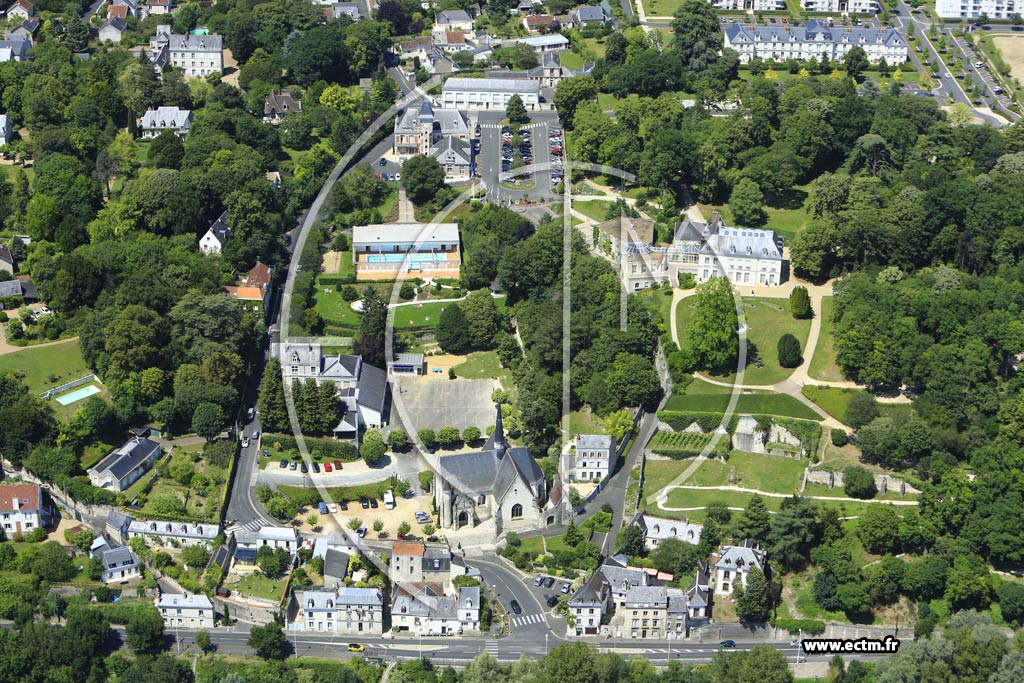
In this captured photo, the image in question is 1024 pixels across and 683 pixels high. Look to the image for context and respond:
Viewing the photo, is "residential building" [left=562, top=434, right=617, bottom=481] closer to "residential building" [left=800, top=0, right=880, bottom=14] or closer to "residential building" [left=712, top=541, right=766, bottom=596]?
"residential building" [left=712, top=541, right=766, bottom=596]

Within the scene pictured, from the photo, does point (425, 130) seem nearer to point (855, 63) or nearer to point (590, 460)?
point (855, 63)

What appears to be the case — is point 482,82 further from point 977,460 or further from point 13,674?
point 13,674

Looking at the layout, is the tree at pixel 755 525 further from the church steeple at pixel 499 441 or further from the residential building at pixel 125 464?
the residential building at pixel 125 464

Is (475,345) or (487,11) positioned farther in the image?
(487,11)

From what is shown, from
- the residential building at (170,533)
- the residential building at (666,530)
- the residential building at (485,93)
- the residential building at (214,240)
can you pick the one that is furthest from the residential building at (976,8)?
the residential building at (170,533)

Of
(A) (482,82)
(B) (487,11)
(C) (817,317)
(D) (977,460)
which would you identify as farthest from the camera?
(B) (487,11)

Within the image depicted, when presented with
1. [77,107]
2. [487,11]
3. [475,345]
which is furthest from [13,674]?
[487,11]
